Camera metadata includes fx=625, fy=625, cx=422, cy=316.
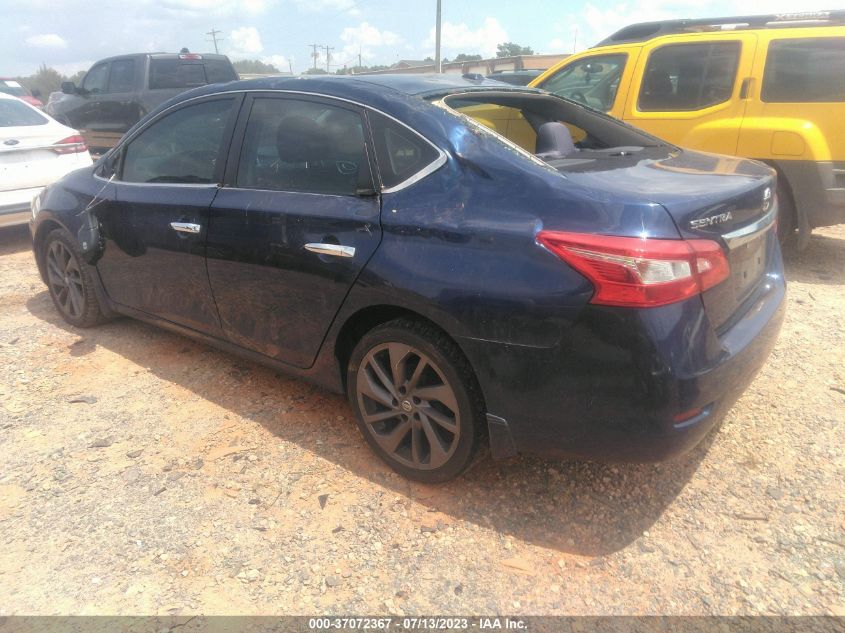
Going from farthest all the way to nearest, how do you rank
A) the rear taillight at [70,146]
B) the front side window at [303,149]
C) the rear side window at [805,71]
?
the rear taillight at [70,146] → the rear side window at [805,71] → the front side window at [303,149]

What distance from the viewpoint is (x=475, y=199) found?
229 cm

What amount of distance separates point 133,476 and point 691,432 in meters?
2.35

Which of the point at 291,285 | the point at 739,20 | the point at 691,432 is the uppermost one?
the point at 739,20

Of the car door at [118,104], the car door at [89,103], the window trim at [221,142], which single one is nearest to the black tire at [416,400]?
the window trim at [221,142]

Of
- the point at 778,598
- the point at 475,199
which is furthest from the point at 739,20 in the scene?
the point at 778,598

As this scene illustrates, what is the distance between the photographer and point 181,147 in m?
3.51

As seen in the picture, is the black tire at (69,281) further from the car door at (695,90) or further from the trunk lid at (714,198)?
the car door at (695,90)

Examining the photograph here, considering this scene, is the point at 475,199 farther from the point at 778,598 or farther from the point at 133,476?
the point at 133,476

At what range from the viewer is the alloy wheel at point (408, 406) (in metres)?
2.50

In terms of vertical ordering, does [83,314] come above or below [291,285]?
below

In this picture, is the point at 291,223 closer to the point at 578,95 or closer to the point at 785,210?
the point at 785,210

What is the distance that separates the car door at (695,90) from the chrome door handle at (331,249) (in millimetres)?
4003

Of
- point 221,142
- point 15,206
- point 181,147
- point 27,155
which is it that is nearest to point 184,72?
point 27,155

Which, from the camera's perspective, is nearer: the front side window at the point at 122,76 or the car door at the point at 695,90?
the car door at the point at 695,90
